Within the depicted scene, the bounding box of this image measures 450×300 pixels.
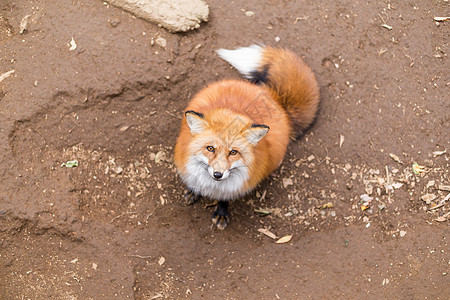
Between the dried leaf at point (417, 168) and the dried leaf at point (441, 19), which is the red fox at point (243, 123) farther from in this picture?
the dried leaf at point (441, 19)

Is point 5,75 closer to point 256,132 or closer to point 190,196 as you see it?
point 190,196

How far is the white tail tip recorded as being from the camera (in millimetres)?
4441

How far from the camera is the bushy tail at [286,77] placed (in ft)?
13.9

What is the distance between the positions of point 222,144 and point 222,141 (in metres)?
0.03

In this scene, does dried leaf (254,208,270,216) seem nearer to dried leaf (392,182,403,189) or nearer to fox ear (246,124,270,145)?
fox ear (246,124,270,145)

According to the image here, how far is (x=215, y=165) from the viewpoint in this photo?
321cm

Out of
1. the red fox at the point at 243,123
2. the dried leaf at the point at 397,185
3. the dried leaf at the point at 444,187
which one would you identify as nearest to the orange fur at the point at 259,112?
the red fox at the point at 243,123

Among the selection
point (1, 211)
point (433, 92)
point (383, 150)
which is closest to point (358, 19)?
point (433, 92)

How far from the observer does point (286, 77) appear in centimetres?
425

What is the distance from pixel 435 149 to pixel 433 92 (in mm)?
739

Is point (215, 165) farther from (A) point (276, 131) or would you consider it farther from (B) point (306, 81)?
(B) point (306, 81)

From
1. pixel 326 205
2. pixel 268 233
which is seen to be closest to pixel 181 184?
pixel 268 233

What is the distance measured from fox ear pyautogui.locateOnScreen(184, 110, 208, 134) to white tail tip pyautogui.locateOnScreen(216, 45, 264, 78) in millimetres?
1411

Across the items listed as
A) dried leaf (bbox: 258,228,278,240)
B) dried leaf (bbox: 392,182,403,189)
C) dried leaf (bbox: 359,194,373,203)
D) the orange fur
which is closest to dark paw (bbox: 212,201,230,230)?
dried leaf (bbox: 258,228,278,240)
